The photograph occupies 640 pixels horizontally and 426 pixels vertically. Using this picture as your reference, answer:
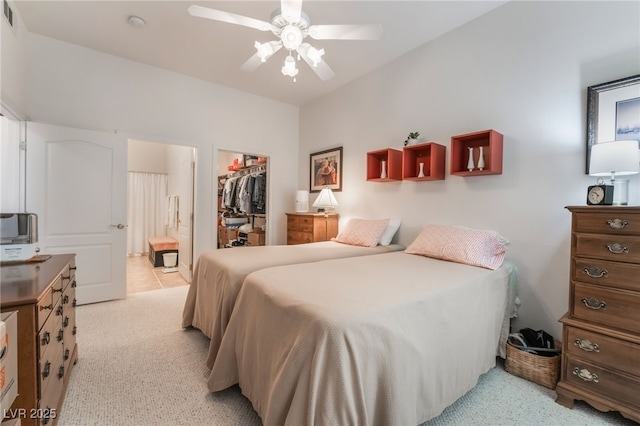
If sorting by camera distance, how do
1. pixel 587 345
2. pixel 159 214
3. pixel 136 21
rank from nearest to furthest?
pixel 587 345, pixel 136 21, pixel 159 214

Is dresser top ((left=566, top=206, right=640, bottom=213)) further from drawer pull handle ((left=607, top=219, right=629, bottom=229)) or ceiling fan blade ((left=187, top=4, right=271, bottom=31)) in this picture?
ceiling fan blade ((left=187, top=4, right=271, bottom=31))

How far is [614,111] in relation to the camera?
191 centimetres

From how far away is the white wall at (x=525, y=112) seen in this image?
80.9 inches

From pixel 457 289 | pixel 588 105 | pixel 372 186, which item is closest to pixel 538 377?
pixel 457 289

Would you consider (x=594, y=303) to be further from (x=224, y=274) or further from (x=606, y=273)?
(x=224, y=274)

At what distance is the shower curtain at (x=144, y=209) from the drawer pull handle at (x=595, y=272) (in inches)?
286

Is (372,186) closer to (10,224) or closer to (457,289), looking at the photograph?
(457,289)

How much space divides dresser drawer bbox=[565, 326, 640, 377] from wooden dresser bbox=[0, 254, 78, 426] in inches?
108

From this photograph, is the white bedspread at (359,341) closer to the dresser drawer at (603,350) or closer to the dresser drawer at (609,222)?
the dresser drawer at (603,350)

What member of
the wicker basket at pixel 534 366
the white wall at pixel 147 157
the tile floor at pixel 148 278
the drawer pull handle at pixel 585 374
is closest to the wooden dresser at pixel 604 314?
the drawer pull handle at pixel 585 374

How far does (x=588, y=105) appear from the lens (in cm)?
201

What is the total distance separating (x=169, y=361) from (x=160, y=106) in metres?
3.23

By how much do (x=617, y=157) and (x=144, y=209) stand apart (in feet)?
25.2

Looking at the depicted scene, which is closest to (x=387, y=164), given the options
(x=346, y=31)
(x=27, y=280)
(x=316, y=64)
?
(x=316, y=64)
